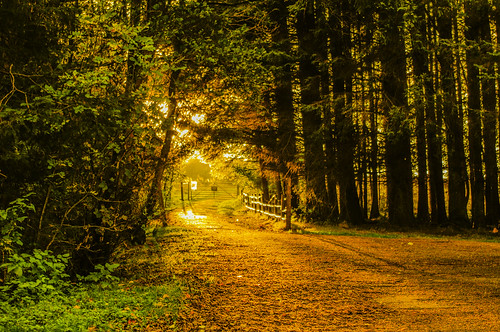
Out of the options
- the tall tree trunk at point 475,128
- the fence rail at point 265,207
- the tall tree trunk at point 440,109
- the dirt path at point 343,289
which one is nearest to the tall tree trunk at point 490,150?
the tall tree trunk at point 475,128

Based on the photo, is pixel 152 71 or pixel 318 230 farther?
pixel 318 230

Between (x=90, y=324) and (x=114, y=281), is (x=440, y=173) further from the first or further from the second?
(x=90, y=324)

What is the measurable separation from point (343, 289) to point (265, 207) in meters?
16.5

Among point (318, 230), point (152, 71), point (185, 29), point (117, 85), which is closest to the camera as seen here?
point (152, 71)

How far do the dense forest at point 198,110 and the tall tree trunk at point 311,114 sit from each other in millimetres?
73

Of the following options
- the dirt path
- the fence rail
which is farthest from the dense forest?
the dirt path

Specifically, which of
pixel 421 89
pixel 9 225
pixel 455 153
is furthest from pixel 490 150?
pixel 9 225

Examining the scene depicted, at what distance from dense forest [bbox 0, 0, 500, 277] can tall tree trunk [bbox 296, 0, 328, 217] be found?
7cm

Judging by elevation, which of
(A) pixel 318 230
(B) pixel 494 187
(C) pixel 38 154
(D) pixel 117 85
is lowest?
(A) pixel 318 230

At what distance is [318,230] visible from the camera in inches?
625

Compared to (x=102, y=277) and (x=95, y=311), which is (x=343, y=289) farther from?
(x=102, y=277)

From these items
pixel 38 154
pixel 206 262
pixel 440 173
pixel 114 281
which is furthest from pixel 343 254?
pixel 440 173

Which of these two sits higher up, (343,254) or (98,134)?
(98,134)

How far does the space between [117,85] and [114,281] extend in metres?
3.35
